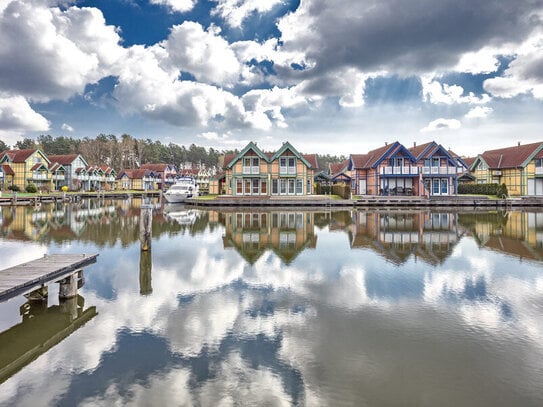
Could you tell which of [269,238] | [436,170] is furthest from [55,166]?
[436,170]

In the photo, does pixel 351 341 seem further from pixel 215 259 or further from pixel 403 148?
pixel 403 148

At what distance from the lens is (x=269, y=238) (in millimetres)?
20500

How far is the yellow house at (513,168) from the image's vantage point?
5312cm

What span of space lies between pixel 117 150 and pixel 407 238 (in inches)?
4579

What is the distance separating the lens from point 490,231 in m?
23.3

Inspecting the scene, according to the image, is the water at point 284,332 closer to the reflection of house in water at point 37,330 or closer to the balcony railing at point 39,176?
the reflection of house in water at point 37,330

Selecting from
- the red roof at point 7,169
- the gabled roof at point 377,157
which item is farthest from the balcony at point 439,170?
the red roof at point 7,169

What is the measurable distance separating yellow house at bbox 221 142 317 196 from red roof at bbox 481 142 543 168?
1236 inches

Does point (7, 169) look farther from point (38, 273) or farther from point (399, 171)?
point (38, 273)

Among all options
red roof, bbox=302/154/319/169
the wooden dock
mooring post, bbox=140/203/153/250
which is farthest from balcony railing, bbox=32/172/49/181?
the wooden dock

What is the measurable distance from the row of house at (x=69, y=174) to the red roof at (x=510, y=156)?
80.4 meters

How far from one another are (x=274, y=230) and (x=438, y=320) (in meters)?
16.1

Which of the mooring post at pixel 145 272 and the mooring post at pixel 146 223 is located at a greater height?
the mooring post at pixel 146 223

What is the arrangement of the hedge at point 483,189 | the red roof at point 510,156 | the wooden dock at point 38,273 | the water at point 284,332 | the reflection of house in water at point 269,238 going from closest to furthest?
the water at point 284,332, the wooden dock at point 38,273, the reflection of house in water at point 269,238, the hedge at point 483,189, the red roof at point 510,156
